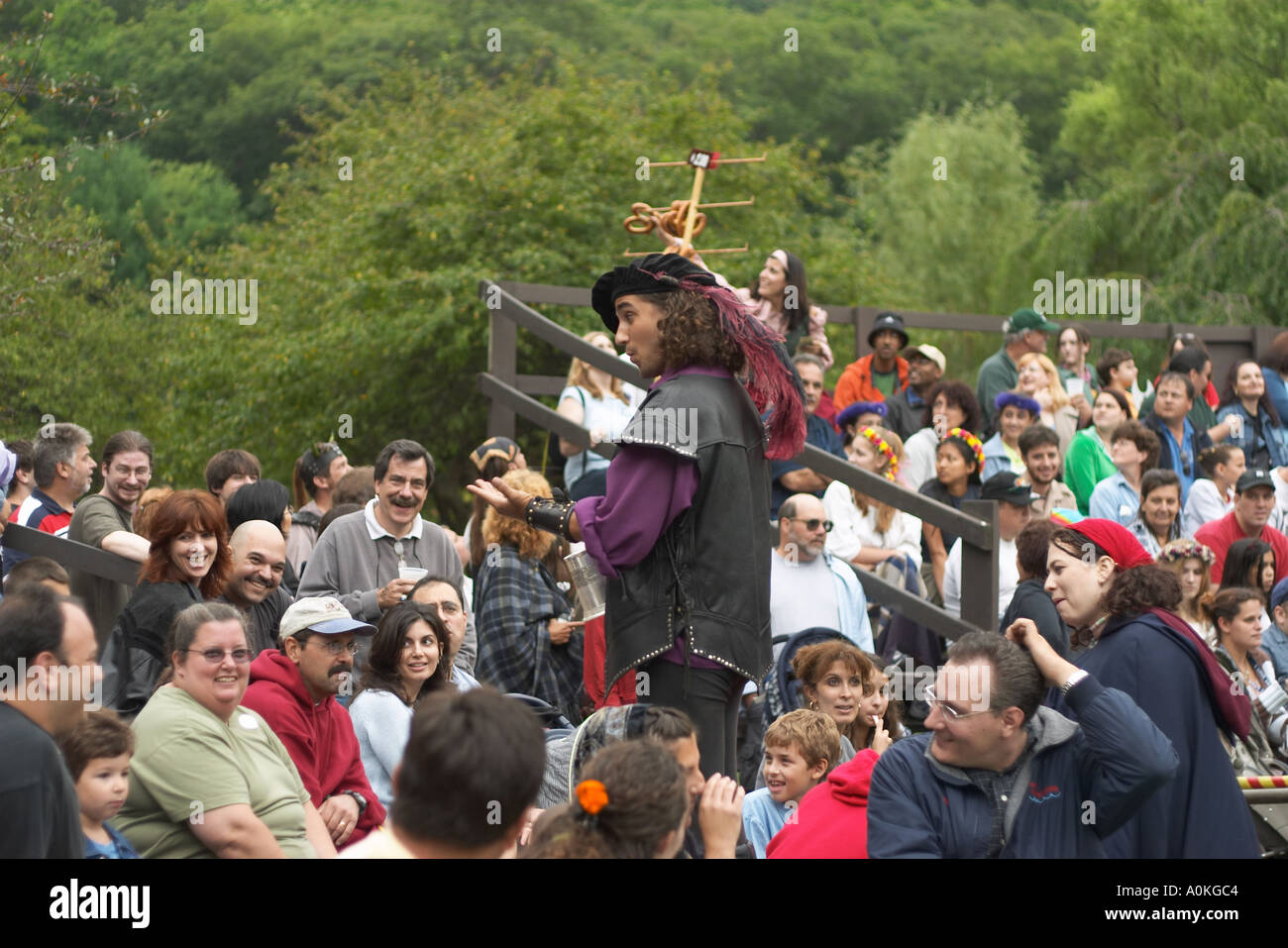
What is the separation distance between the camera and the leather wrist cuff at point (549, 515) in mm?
4621

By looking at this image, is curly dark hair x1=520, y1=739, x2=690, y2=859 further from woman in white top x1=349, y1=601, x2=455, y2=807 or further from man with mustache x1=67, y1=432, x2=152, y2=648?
man with mustache x1=67, y1=432, x2=152, y2=648

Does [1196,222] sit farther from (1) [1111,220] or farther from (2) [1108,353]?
(2) [1108,353]

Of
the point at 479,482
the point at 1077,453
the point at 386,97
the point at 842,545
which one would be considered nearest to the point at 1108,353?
the point at 1077,453

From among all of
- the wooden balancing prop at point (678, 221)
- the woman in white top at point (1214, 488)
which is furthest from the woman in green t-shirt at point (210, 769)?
the woman in white top at point (1214, 488)

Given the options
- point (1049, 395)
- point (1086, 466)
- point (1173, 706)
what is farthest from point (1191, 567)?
point (1173, 706)

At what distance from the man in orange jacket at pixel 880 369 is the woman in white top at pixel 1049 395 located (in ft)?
2.59

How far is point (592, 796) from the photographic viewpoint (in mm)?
3230

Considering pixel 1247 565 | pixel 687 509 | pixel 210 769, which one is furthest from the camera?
pixel 1247 565

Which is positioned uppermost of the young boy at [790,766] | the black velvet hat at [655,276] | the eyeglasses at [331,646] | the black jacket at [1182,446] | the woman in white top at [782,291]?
the woman in white top at [782,291]

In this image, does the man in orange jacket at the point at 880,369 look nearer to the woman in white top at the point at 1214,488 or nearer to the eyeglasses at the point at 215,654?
the woman in white top at the point at 1214,488

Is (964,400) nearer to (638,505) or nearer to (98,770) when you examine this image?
(638,505)

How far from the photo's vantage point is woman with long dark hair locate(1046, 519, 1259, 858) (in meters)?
4.45

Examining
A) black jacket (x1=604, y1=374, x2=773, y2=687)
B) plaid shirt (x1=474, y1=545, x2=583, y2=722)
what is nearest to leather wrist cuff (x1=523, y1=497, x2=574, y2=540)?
black jacket (x1=604, y1=374, x2=773, y2=687)

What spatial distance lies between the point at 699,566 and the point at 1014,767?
1010 mm
